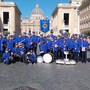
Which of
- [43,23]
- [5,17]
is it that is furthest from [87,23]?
[43,23]

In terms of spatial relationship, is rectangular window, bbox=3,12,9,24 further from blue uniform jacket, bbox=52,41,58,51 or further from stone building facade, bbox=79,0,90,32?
blue uniform jacket, bbox=52,41,58,51

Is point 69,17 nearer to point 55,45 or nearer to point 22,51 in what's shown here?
point 55,45

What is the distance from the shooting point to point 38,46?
58.9ft

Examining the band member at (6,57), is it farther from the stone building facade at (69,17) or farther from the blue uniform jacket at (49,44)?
the stone building facade at (69,17)

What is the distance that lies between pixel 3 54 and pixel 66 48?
155 inches

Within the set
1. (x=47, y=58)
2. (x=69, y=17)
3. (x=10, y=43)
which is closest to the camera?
(x=47, y=58)

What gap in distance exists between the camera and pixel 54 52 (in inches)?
692

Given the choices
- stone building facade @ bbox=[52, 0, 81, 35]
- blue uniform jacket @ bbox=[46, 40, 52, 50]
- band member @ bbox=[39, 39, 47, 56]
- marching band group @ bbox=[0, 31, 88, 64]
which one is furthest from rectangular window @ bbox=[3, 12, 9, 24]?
band member @ bbox=[39, 39, 47, 56]

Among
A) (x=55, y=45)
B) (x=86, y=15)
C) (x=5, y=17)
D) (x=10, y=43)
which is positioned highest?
(x=5, y=17)

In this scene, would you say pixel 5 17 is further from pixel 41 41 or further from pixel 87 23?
pixel 41 41

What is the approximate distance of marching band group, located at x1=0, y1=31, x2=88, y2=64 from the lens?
16391 mm

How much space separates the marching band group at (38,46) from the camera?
16.4 metres

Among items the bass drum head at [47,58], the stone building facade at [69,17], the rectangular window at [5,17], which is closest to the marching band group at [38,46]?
the bass drum head at [47,58]

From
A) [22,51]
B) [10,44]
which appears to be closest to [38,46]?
[22,51]
